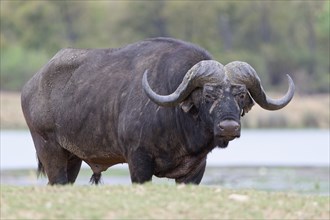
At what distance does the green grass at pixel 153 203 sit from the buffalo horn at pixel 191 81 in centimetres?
187

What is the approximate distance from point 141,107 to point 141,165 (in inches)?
27.1

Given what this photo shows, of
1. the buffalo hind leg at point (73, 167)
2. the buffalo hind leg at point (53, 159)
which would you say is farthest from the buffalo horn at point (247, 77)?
the buffalo hind leg at point (73, 167)

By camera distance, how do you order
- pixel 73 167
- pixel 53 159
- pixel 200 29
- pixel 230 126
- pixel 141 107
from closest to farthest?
pixel 230 126 → pixel 141 107 → pixel 53 159 → pixel 73 167 → pixel 200 29

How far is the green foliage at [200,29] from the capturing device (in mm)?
78062

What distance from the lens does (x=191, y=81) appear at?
43.7 feet

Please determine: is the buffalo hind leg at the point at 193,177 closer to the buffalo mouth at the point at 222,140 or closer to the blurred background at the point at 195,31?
the buffalo mouth at the point at 222,140

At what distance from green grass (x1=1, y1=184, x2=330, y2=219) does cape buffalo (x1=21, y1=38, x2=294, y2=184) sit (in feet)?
5.38

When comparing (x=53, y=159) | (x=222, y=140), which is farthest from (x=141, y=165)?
(x=53, y=159)

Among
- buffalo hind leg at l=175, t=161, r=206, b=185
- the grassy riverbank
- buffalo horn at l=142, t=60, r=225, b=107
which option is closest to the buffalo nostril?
buffalo horn at l=142, t=60, r=225, b=107

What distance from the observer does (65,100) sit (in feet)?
49.1

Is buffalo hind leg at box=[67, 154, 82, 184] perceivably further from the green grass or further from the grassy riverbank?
the grassy riverbank

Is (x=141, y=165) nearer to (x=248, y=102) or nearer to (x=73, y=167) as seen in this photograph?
(x=248, y=102)

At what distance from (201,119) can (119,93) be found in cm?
127

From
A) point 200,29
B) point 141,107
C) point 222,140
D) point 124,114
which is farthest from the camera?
point 200,29
